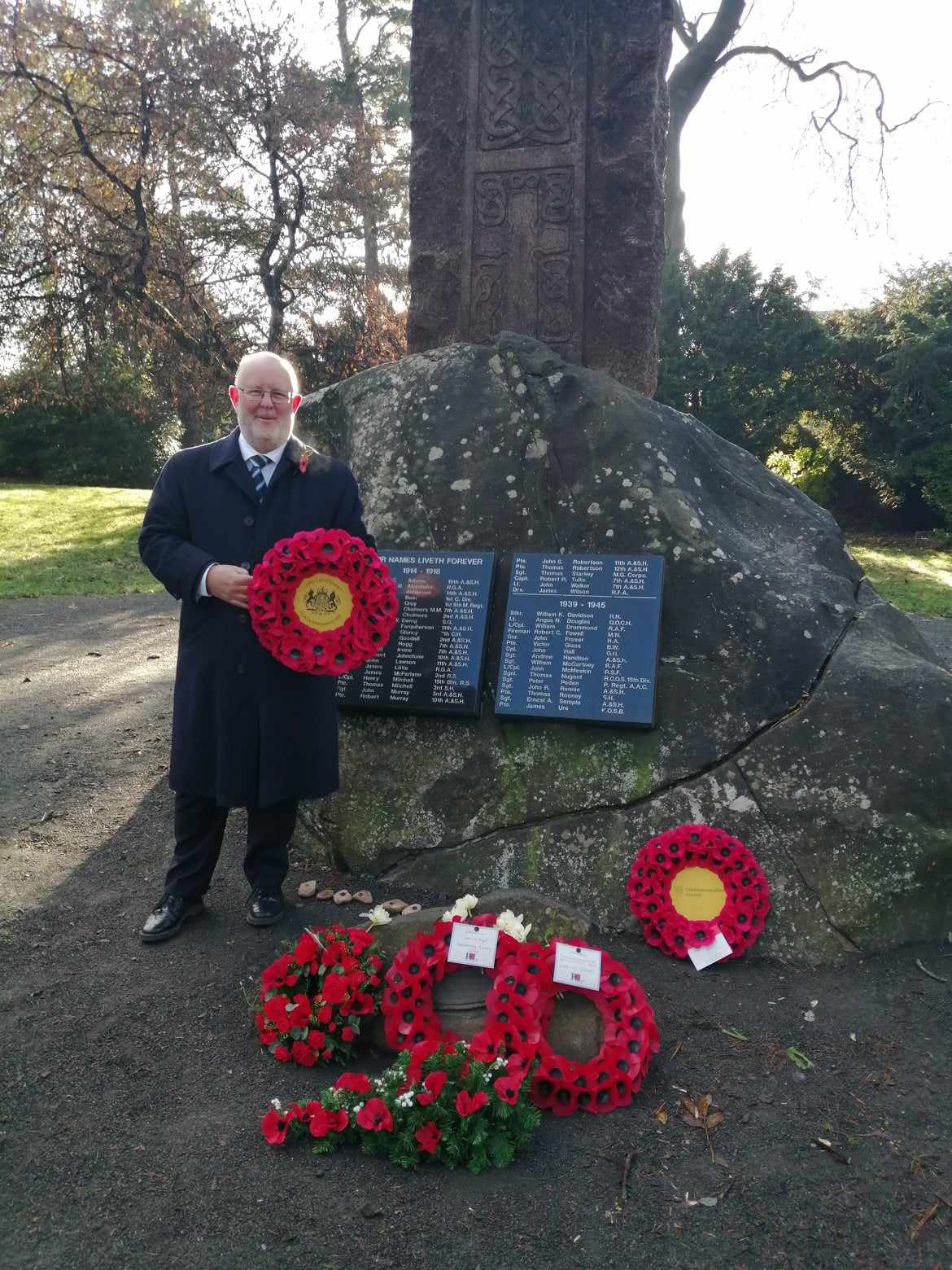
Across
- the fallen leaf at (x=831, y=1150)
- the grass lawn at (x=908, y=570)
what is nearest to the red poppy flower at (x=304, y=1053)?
the fallen leaf at (x=831, y=1150)

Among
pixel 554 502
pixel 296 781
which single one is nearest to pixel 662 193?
pixel 554 502

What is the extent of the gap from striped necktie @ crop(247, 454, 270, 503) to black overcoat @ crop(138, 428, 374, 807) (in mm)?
21

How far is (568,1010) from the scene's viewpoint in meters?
2.64

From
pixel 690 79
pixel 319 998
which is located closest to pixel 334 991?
pixel 319 998

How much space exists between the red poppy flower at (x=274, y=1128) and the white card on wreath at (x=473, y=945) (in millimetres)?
606

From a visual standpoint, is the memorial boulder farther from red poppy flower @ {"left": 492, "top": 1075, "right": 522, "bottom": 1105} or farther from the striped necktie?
red poppy flower @ {"left": 492, "top": 1075, "right": 522, "bottom": 1105}

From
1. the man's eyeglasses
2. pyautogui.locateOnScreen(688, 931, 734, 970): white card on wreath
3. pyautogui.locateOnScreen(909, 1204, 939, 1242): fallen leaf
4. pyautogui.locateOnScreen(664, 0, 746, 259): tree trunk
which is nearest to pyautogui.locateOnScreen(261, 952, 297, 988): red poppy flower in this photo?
pyautogui.locateOnScreen(688, 931, 734, 970): white card on wreath

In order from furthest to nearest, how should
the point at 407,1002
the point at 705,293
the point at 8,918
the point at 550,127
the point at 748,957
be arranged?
the point at 705,293, the point at 550,127, the point at 8,918, the point at 748,957, the point at 407,1002

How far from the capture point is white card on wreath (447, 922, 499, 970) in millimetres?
2639

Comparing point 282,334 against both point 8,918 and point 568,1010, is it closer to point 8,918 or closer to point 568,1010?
point 8,918

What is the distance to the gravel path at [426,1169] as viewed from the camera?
2021 millimetres

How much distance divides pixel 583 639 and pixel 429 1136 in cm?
206

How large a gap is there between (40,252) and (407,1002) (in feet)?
45.9

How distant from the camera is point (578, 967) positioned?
2611mm
